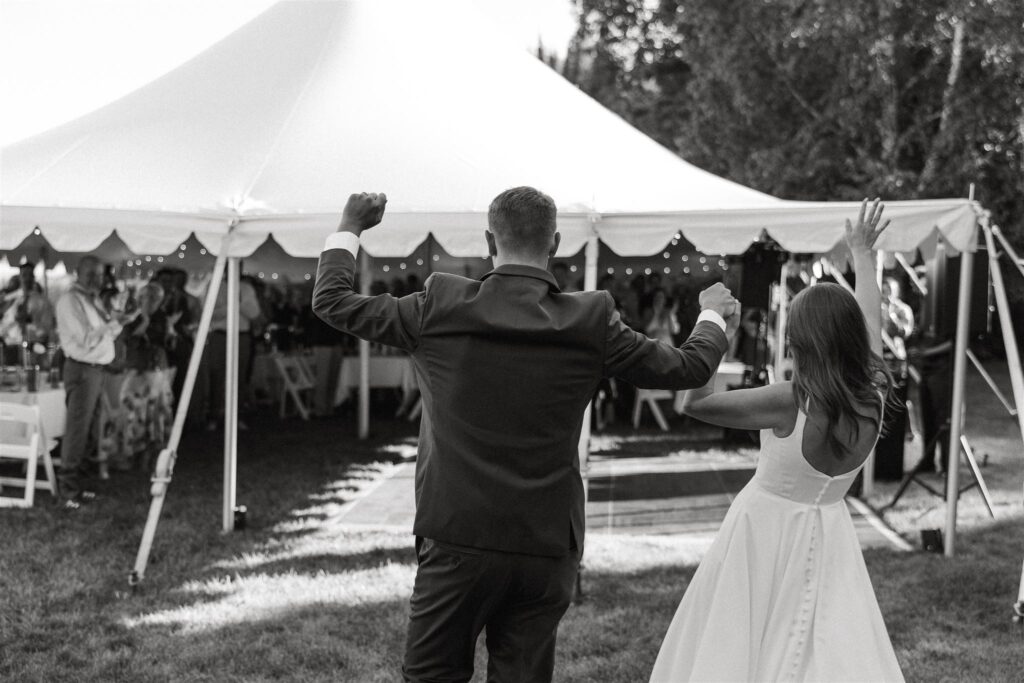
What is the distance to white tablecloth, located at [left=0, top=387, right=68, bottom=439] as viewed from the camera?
7898 millimetres

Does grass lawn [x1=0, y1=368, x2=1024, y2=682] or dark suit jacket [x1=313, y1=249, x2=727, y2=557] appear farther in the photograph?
grass lawn [x1=0, y1=368, x2=1024, y2=682]

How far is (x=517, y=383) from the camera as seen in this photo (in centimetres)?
237

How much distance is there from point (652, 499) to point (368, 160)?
376 centimetres

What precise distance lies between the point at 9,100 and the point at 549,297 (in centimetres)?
698

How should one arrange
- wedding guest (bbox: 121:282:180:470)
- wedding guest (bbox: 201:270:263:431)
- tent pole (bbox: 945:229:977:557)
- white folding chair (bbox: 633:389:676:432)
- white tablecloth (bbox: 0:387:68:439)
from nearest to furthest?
tent pole (bbox: 945:229:977:557) → white tablecloth (bbox: 0:387:68:439) → wedding guest (bbox: 121:282:180:470) → wedding guest (bbox: 201:270:263:431) → white folding chair (bbox: 633:389:676:432)

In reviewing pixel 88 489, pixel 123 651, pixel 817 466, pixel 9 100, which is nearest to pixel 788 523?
pixel 817 466

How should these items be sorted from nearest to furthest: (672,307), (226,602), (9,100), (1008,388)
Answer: (226,602)
(9,100)
(672,307)
(1008,388)

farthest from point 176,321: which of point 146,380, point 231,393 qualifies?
point 231,393

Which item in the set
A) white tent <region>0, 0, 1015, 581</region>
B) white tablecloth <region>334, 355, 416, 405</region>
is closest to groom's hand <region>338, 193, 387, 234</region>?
white tent <region>0, 0, 1015, 581</region>

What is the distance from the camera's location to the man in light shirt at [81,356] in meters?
7.57

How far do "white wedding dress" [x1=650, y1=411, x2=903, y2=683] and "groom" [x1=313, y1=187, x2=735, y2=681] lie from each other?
2.50 ft

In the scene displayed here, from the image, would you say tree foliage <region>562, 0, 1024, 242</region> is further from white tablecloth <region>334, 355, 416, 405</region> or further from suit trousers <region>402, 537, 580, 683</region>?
suit trousers <region>402, 537, 580, 683</region>

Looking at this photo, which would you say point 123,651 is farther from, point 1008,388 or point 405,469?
point 1008,388

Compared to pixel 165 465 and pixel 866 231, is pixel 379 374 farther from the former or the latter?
pixel 866 231
